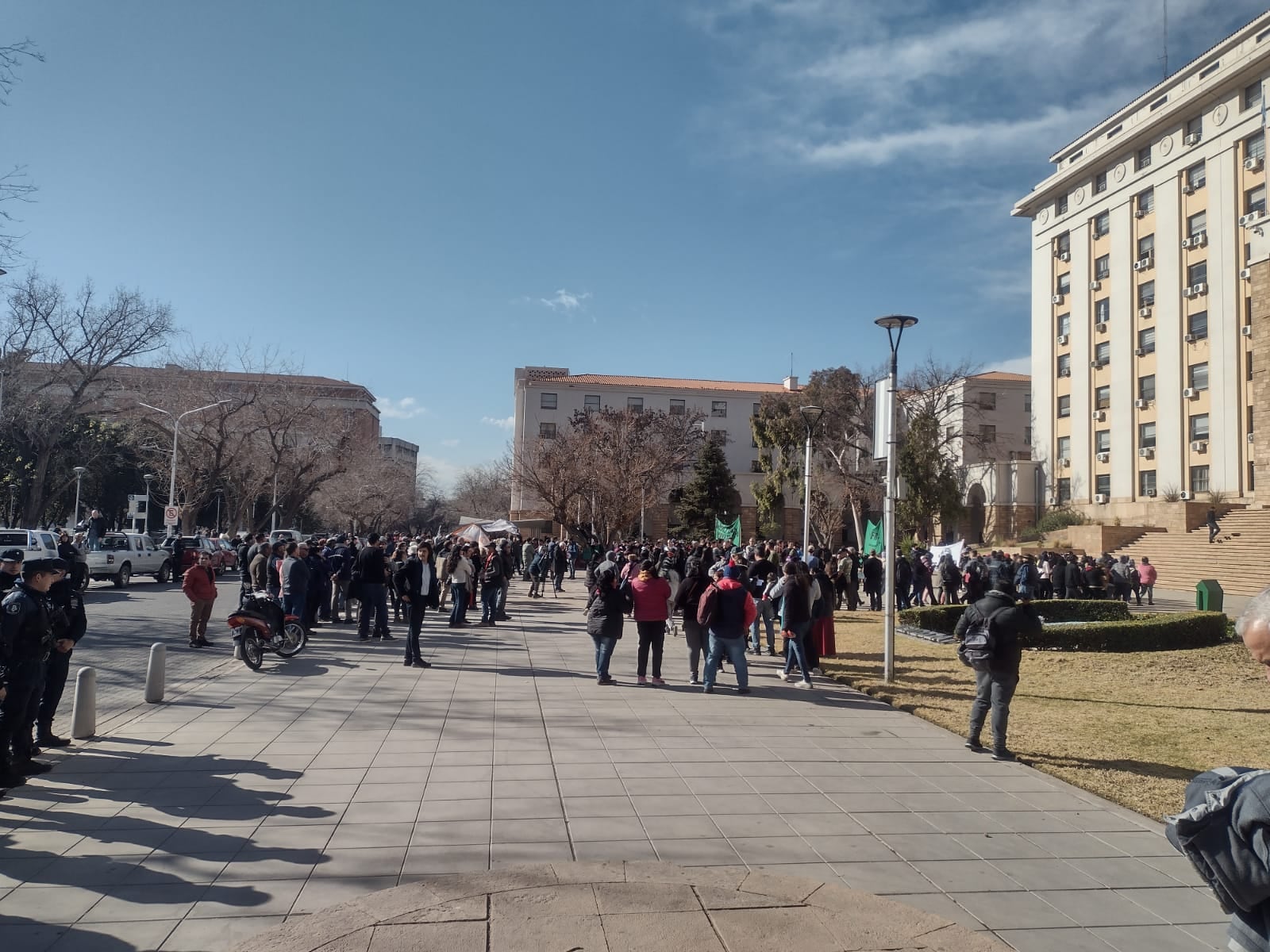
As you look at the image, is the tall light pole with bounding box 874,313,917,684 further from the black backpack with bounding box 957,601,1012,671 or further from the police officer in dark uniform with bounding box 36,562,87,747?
the police officer in dark uniform with bounding box 36,562,87,747

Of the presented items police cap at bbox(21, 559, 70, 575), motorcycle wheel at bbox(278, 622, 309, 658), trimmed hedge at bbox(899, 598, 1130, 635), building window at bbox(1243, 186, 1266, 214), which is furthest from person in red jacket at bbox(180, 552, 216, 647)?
building window at bbox(1243, 186, 1266, 214)

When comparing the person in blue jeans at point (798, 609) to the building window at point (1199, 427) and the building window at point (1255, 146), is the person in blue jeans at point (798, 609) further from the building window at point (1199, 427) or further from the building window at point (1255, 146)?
the building window at point (1255, 146)

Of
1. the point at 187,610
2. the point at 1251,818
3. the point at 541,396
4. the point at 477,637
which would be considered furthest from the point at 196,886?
the point at 541,396

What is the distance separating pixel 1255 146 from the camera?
1506 inches

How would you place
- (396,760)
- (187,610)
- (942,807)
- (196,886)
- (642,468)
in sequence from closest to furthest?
(196,886), (942,807), (396,760), (187,610), (642,468)

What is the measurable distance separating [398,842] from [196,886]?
44.4 inches

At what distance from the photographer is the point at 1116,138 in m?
45.5

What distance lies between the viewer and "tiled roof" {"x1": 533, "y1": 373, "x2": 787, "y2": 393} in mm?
80188

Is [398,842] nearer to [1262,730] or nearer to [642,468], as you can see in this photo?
[1262,730]

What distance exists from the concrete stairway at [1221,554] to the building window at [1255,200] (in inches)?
527

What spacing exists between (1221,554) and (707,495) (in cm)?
3676

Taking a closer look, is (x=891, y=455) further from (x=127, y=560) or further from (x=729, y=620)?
(x=127, y=560)

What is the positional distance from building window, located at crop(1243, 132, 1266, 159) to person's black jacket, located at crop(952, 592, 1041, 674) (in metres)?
40.2

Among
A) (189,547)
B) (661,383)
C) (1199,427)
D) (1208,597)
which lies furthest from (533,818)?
(661,383)
